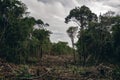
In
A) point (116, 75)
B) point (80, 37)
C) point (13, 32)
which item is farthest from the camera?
point (80, 37)

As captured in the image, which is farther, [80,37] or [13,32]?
[80,37]

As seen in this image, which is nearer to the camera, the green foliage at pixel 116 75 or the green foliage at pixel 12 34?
the green foliage at pixel 116 75

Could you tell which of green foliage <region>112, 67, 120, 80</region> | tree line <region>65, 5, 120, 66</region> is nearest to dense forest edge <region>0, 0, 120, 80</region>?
tree line <region>65, 5, 120, 66</region>

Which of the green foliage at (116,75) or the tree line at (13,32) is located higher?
the tree line at (13,32)

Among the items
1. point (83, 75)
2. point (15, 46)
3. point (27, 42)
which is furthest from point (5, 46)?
point (83, 75)

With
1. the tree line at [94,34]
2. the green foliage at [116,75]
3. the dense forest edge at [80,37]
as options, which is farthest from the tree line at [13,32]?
the green foliage at [116,75]

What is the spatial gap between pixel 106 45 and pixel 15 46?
14.1 metres

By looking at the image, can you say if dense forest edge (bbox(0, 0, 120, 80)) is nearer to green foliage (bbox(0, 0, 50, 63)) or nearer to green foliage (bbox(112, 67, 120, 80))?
green foliage (bbox(0, 0, 50, 63))

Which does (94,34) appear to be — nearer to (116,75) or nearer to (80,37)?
(80,37)

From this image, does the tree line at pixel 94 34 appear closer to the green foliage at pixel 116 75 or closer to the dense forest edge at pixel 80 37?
the dense forest edge at pixel 80 37

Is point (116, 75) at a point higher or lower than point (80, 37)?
lower

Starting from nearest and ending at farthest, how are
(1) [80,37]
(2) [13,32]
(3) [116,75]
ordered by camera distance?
(3) [116,75]
(2) [13,32]
(1) [80,37]

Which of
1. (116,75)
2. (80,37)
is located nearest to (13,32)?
(80,37)

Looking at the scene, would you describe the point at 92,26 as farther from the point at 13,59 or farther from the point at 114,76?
the point at 114,76
